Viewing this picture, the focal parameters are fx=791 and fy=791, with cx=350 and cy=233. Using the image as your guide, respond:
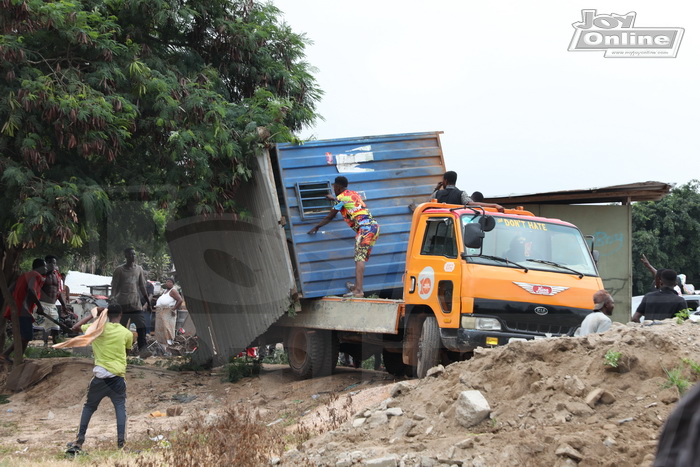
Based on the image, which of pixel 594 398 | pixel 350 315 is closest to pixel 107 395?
pixel 350 315

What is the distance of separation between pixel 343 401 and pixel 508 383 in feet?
9.45

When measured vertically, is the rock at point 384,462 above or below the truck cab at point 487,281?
below

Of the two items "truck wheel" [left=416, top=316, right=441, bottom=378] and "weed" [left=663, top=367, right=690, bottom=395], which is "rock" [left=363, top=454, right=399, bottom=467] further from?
"truck wheel" [left=416, top=316, right=441, bottom=378]

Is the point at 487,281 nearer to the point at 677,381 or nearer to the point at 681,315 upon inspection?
the point at 681,315

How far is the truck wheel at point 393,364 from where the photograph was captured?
11500mm

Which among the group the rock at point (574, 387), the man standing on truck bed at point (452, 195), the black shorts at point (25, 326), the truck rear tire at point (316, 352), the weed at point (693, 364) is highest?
the man standing on truck bed at point (452, 195)

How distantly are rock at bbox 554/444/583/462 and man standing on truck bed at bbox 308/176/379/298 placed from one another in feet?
18.3

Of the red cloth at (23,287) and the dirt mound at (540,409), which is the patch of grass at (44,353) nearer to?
the red cloth at (23,287)

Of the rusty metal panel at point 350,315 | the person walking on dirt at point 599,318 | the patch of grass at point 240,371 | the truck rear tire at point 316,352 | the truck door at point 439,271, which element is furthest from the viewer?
the patch of grass at point 240,371

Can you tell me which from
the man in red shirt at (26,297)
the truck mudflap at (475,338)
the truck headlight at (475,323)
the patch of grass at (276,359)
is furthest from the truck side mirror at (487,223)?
the man in red shirt at (26,297)

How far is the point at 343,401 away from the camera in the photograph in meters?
8.80

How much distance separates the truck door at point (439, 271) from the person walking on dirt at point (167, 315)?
9070 millimetres

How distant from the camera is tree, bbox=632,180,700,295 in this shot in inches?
1113

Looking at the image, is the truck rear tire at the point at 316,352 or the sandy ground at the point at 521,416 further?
the truck rear tire at the point at 316,352
